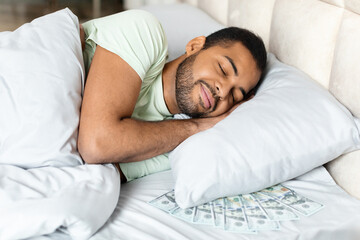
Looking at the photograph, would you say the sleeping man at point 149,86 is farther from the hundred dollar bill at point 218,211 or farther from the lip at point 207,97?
the hundred dollar bill at point 218,211

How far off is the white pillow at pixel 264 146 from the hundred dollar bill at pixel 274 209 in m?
0.03

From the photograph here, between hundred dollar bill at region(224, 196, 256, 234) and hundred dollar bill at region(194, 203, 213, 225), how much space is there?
1.9 inches

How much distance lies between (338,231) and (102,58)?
0.95 meters

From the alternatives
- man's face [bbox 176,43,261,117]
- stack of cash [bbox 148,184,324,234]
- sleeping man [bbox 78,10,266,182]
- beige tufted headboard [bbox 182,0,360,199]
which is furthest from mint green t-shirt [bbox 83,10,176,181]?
beige tufted headboard [bbox 182,0,360,199]

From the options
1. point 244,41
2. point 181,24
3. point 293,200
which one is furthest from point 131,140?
point 181,24

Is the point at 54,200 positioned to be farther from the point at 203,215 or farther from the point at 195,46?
the point at 195,46

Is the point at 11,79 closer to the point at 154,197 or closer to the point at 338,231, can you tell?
the point at 154,197

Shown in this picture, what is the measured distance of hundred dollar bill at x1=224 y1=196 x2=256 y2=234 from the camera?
1.13 metres

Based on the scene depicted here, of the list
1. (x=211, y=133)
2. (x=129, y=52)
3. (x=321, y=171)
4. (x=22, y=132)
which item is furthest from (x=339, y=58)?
(x=22, y=132)

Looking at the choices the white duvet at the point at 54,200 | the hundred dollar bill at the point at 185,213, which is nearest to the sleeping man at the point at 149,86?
the white duvet at the point at 54,200

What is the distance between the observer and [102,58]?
145cm

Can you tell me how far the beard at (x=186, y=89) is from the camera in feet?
5.28

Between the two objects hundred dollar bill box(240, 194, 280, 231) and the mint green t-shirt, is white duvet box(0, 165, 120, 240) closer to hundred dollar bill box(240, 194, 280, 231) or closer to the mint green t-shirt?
the mint green t-shirt

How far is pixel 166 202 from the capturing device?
4.10ft
